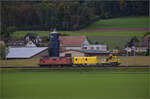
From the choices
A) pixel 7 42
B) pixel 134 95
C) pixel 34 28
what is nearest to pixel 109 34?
pixel 34 28

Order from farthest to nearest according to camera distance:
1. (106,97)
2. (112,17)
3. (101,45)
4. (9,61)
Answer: (112,17), (101,45), (9,61), (106,97)

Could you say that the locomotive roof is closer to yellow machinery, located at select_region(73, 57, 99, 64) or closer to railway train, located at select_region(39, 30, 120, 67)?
railway train, located at select_region(39, 30, 120, 67)

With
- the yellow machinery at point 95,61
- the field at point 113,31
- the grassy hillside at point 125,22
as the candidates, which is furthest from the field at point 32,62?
the grassy hillside at point 125,22

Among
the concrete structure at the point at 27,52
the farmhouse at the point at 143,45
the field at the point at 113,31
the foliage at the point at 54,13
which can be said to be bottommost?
the concrete structure at the point at 27,52

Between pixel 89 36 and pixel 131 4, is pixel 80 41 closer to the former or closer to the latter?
pixel 89 36

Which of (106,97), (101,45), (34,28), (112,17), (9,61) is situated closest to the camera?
(106,97)

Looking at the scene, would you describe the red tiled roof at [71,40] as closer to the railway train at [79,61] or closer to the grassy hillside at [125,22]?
the grassy hillside at [125,22]

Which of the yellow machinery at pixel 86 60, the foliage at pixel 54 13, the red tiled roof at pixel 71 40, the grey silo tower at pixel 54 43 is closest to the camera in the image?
the yellow machinery at pixel 86 60
